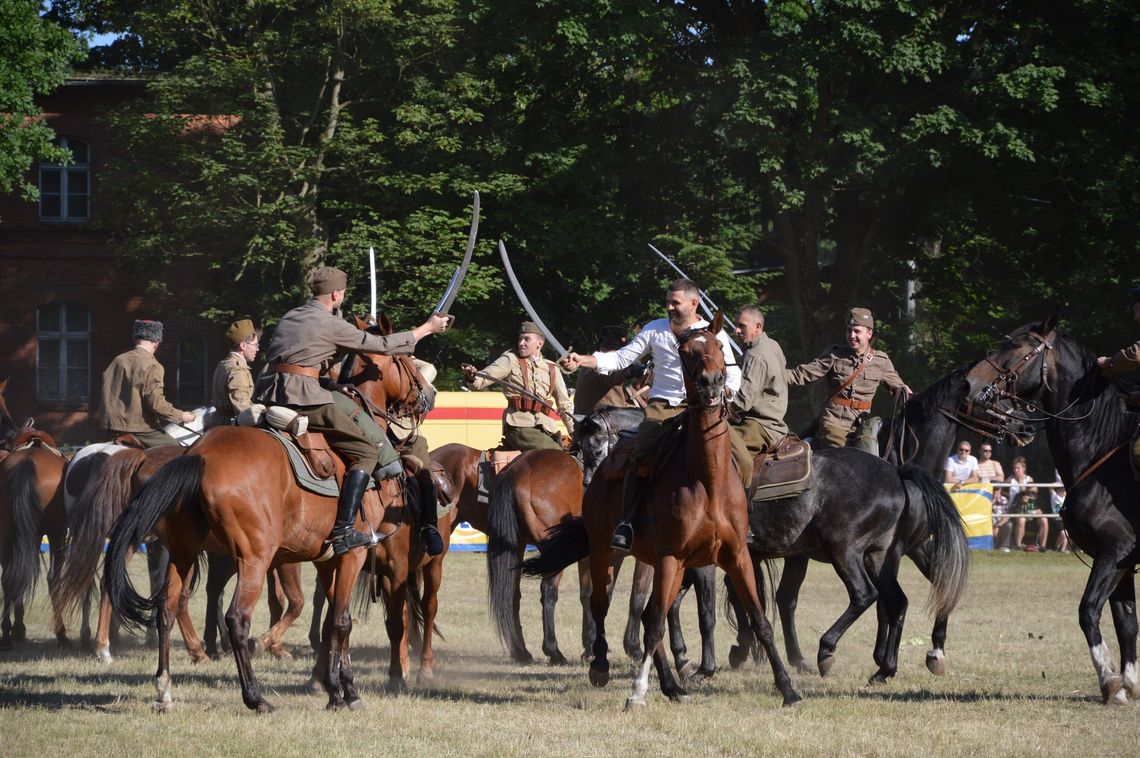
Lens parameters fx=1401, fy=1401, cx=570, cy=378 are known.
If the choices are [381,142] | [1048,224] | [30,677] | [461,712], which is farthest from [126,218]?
[461,712]

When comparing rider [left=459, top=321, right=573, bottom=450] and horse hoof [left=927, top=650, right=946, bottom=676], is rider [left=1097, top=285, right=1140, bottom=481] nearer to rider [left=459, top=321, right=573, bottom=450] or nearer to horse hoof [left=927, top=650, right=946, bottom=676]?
horse hoof [left=927, top=650, right=946, bottom=676]

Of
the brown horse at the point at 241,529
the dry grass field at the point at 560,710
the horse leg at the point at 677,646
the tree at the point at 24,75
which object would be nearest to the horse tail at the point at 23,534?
the dry grass field at the point at 560,710

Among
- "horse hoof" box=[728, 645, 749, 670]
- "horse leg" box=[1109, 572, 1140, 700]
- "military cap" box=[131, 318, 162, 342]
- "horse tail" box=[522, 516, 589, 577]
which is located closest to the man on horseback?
"military cap" box=[131, 318, 162, 342]

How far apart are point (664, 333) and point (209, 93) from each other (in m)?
23.6

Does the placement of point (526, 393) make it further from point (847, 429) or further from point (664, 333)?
point (664, 333)

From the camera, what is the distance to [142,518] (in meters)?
8.52

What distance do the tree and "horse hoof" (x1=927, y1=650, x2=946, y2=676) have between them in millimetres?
23612

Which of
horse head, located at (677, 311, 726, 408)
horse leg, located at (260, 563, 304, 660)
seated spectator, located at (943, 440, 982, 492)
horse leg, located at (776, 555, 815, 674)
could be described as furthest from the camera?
seated spectator, located at (943, 440, 982, 492)

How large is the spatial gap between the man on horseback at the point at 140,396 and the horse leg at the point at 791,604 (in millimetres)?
6068

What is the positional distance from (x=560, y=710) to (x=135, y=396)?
6.64 m

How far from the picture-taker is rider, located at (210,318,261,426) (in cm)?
1294

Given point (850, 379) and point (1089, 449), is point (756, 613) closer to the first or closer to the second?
point (1089, 449)

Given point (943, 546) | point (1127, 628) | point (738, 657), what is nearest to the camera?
point (1127, 628)


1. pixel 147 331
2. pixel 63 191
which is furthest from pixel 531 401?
pixel 63 191
